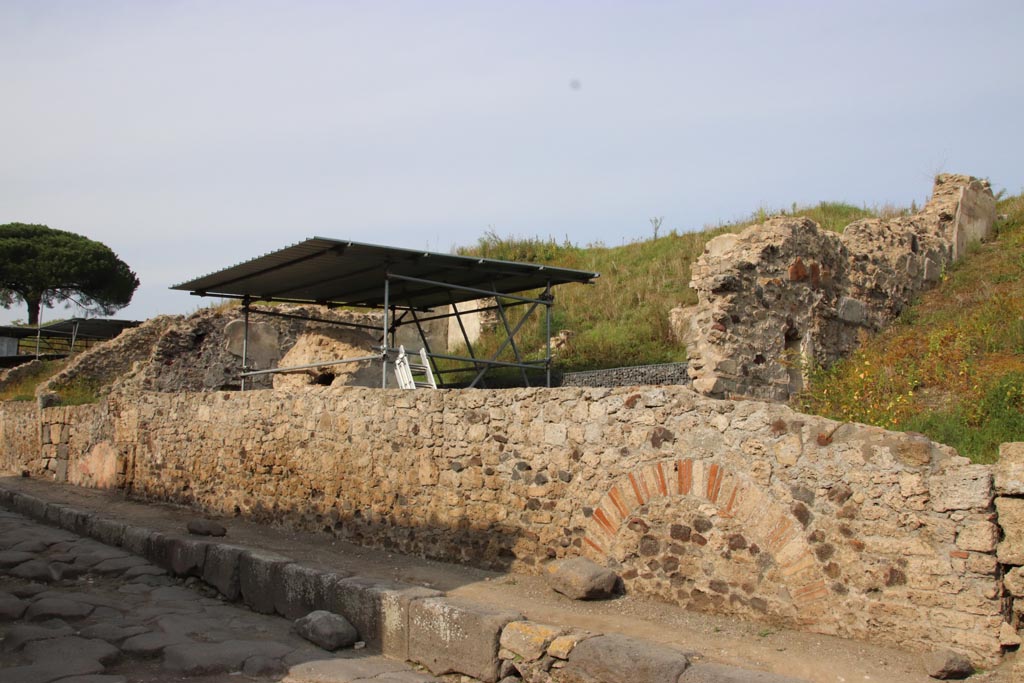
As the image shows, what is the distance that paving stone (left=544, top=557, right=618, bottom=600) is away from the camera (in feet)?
18.8

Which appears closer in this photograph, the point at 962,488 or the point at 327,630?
the point at 962,488

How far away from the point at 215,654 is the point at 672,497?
10.1ft

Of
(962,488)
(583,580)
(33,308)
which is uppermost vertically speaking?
(33,308)

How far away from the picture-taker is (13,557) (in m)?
7.84

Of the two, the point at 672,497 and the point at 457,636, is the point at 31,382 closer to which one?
the point at 457,636

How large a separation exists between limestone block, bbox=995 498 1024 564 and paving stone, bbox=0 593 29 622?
6221mm

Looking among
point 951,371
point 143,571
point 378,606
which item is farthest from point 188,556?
point 951,371

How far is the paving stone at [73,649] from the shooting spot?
5199mm

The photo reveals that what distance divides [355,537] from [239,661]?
2.93 metres

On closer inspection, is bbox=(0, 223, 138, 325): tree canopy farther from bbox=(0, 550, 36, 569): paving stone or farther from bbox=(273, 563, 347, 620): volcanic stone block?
bbox=(273, 563, 347, 620): volcanic stone block

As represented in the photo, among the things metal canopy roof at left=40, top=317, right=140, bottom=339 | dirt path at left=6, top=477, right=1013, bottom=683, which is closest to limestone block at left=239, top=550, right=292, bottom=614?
dirt path at left=6, top=477, right=1013, bottom=683

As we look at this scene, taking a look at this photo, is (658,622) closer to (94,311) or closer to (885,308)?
(885,308)

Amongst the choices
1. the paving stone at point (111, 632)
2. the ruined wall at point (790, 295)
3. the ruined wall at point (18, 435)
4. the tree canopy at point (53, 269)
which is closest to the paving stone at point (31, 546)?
the paving stone at point (111, 632)

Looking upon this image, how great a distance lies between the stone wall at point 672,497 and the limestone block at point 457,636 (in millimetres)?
1115
